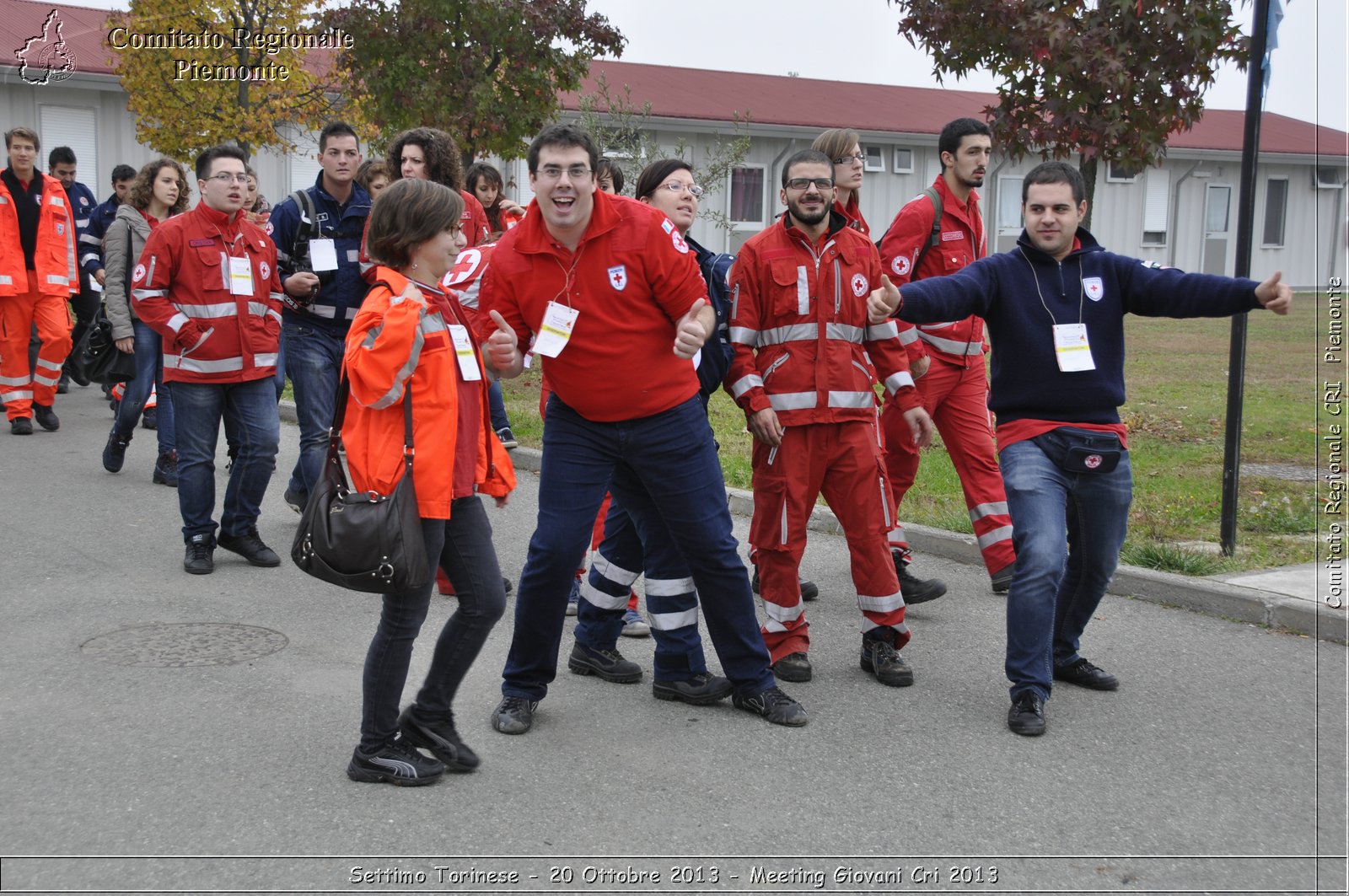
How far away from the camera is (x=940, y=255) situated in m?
6.57

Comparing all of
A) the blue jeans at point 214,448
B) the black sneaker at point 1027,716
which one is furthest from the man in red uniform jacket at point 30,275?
the black sneaker at point 1027,716

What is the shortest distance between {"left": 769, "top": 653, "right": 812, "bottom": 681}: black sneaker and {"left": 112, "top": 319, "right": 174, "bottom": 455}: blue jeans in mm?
6020

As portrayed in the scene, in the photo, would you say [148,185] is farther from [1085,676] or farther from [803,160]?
[1085,676]

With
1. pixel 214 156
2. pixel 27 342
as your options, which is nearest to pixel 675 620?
pixel 214 156

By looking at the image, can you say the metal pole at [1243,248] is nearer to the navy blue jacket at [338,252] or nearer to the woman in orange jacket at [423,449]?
the woman in orange jacket at [423,449]

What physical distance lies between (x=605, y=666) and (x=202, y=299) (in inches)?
130

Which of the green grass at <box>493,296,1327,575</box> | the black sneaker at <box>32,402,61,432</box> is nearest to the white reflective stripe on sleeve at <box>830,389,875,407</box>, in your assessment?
the green grass at <box>493,296,1327,575</box>

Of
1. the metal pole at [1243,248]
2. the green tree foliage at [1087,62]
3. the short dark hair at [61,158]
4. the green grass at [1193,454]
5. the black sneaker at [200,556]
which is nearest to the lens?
the metal pole at [1243,248]

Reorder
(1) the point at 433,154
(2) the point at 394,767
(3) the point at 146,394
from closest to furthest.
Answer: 1. (2) the point at 394,767
2. (1) the point at 433,154
3. (3) the point at 146,394

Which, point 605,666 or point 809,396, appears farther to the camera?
point 605,666

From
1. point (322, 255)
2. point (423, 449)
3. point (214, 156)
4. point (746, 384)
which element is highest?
point (214, 156)

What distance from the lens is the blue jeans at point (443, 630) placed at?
4.24 m

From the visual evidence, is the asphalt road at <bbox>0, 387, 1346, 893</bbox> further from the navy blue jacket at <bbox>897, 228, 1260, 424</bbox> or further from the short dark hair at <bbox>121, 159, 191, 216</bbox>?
the short dark hair at <bbox>121, 159, 191, 216</bbox>

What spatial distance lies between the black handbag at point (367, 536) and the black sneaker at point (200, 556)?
327 centimetres
